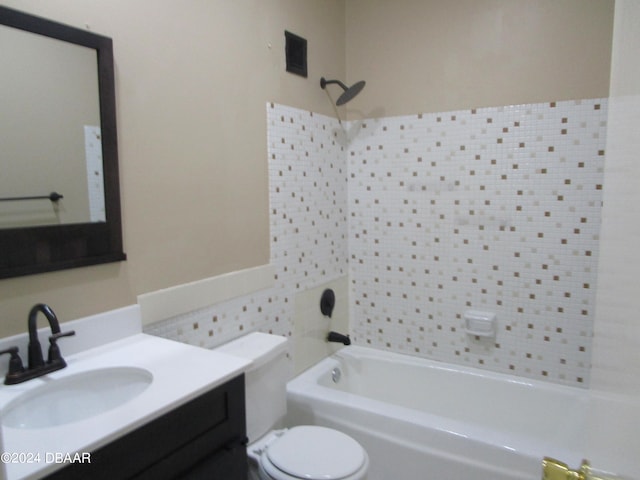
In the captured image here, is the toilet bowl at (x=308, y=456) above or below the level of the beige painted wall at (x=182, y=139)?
below

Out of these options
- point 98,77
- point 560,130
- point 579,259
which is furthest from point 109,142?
point 579,259

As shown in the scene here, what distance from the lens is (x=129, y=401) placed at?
3.42ft

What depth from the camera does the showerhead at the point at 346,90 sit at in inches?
93.6

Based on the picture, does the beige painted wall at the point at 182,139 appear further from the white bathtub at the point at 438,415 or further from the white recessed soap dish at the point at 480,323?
the white recessed soap dish at the point at 480,323

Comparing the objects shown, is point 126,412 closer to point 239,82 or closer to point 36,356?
point 36,356

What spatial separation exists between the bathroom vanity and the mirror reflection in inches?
14.2

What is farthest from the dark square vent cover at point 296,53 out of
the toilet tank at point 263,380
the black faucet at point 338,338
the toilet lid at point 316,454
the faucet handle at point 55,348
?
the toilet lid at point 316,454

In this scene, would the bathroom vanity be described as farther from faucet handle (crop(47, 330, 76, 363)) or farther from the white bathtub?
the white bathtub

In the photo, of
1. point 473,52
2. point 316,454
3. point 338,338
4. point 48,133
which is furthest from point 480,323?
point 48,133

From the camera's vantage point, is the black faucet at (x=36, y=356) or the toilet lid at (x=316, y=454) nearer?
the black faucet at (x=36, y=356)

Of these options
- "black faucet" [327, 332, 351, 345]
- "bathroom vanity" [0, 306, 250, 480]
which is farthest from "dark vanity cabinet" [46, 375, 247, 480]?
"black faucet" [327, 332, 351, 345]

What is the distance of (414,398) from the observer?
2.48 m

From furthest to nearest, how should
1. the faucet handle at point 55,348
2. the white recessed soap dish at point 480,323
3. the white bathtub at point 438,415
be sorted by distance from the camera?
the white recessed soap dish at point 480,323 < the white bathtub at point 438,415 < the faucet handle at point 55,348

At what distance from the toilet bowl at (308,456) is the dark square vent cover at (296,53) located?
1.71m
